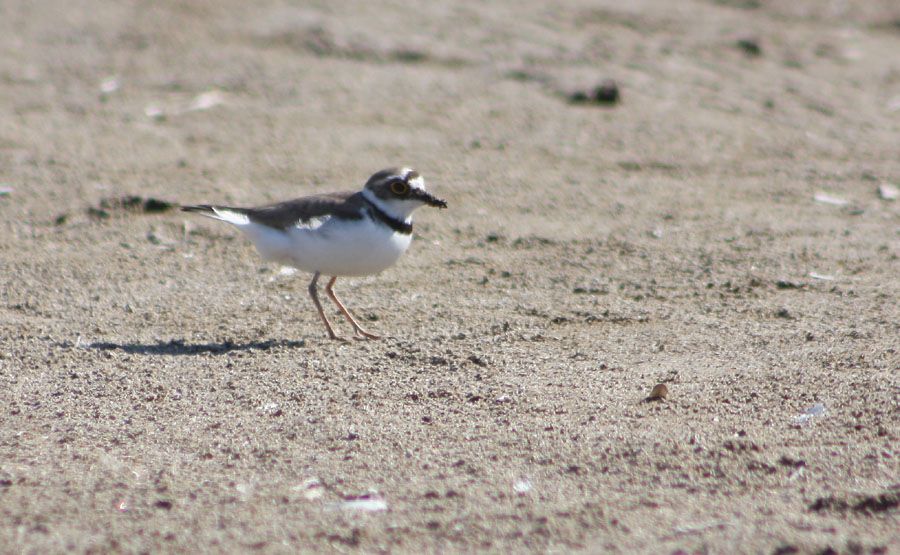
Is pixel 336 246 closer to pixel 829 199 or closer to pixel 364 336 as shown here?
pixel 364 336

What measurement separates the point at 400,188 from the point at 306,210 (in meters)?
0.53

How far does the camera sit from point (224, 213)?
21.5ft

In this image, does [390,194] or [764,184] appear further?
[764,184]

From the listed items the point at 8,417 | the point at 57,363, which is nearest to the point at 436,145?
the point at 57,363

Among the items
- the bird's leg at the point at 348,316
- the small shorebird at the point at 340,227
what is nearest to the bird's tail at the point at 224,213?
the small shorebird at the point at 340,227

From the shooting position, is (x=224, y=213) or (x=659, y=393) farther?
(x=224, y=213)

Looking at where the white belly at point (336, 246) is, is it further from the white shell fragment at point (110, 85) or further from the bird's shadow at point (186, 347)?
the white shell fragment at point (110, 85)

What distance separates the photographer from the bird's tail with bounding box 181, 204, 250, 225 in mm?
6527

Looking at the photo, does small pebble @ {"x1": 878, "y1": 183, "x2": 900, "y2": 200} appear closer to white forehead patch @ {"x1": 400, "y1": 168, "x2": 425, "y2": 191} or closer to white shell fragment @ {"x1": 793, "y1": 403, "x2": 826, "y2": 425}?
white forehead patch @ {"x1": 400, "y1": 168, "x2": 425, "y2": 191}

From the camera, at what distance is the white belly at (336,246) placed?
20.8 ft

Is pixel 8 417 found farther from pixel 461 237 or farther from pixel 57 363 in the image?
pixel 461 237

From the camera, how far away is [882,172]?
8.95m

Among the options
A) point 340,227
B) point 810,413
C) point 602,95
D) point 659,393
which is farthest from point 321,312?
point 602,95

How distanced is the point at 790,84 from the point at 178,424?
7.52m
